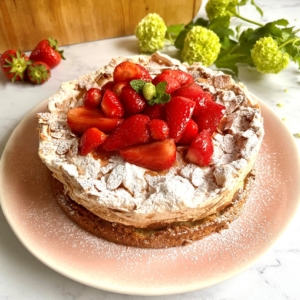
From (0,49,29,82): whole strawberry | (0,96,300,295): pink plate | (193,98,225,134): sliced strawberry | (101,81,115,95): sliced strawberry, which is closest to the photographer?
(0,96,300,295): pink plate

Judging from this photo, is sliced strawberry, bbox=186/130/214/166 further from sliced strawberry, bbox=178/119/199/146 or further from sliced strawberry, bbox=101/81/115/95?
sliced strawberry, bbox=101/81/115/95

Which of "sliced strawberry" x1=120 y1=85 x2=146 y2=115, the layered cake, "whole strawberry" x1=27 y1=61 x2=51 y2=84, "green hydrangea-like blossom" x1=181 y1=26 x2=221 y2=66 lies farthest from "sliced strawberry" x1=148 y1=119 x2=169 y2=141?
"whole strawberry" x1=27 y1=61 x2=51 y2=84

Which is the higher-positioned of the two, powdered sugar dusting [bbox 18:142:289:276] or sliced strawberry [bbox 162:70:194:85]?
sliced strawberry [bbox 162:70:194:85]

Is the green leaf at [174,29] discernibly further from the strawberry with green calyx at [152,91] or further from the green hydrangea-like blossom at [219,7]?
the strawberry with green calyx at [152,91]

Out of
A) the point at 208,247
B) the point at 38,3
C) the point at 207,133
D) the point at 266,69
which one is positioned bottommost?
the point at 208,247

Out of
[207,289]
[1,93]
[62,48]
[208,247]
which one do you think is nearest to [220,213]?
[208,247]

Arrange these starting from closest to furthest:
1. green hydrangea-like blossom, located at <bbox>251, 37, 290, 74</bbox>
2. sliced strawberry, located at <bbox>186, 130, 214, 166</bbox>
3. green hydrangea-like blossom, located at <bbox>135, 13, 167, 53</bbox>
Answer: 1. sliced strawberry, located at <bbox>186, 130, 214, 166</bbox>
2. green hydrangea-like blossom, located at <bbox>251, 37, 290, 74</bbox>
3. green hydrangea-like blossom, located at <bbox>135, 13, 167, 53</bbox>

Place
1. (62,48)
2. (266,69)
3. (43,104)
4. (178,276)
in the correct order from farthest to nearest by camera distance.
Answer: (62,48), (266,69), (43,104), (178,276)

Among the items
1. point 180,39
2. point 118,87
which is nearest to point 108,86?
Answer: point 118,87

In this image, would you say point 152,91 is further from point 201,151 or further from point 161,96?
point 201,151

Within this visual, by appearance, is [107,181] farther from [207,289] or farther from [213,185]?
[207,289]
